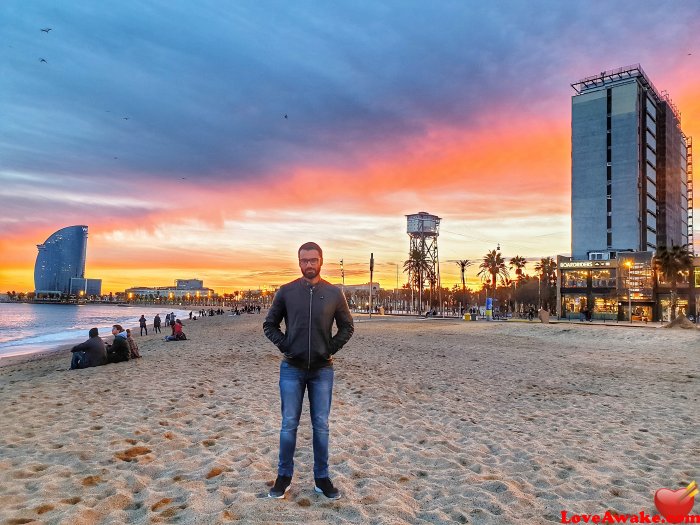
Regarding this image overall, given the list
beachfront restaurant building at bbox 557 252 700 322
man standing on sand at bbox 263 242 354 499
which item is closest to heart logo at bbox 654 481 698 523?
man standing on sand at bbox 263 242 354 499

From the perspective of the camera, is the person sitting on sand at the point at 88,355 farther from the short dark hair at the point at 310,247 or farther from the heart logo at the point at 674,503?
the heart logo at the point at 674,503

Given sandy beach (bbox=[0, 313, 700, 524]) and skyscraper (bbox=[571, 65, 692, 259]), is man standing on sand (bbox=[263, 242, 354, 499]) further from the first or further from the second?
skyscraper (bbox=[571, 65, 692, 259])

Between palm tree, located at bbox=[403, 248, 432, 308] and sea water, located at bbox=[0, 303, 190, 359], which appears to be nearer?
sea water, located at bbox=[0, 303, 190, 359]

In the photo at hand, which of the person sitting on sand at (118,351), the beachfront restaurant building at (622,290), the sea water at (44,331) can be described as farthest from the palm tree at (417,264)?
the person sitting on sand at (118,351)

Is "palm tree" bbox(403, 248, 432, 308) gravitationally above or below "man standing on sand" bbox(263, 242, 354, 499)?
above

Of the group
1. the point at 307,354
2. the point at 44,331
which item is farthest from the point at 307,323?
the point at 44,331

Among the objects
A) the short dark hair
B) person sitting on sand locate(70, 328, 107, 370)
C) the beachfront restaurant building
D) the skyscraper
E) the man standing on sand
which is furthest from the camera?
the skyscraper

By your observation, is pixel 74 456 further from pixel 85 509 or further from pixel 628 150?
pixel 628 150

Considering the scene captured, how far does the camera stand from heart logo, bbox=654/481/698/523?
4.14 m

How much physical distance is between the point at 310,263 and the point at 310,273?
0.34 ft

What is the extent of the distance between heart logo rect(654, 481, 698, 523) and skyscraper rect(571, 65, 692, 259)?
3509 inches

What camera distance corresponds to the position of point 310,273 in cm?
446

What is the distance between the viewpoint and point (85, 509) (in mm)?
4047

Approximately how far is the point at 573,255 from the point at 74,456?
3793 inches
